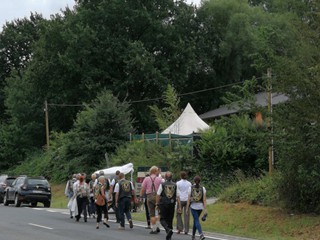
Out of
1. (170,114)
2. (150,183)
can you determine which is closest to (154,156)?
(170,114)

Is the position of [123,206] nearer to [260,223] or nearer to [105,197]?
[105,197]

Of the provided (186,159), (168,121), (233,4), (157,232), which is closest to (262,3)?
(233,4)

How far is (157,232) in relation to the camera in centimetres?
1842

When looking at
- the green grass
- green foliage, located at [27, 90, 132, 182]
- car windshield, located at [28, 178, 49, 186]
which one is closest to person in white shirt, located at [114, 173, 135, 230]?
the green grass

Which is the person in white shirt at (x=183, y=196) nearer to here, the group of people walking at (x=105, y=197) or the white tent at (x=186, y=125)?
the group of people walking at (x=105, y=197)

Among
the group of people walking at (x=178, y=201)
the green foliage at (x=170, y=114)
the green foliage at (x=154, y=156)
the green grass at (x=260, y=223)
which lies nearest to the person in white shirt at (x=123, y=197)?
the group of people walking at (x=178, y=201)

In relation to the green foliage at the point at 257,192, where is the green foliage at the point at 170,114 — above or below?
above

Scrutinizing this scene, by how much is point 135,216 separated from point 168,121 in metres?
18.6

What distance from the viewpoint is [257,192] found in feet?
76.6

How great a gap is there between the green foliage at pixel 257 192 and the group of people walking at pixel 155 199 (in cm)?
350

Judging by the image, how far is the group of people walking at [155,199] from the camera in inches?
651

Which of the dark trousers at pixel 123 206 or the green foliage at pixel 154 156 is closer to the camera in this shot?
the dark trousers at pixel 123 206

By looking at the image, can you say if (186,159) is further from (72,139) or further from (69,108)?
(69,108)

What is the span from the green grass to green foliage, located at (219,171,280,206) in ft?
1.28
